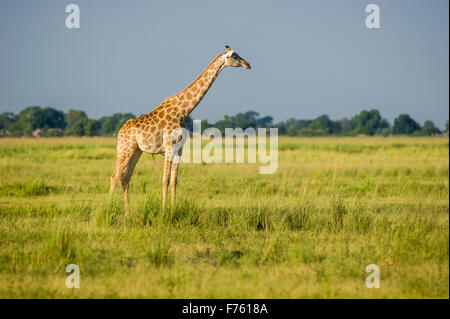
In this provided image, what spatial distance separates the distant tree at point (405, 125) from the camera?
86269 millimetres

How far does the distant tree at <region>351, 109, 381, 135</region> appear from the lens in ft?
282

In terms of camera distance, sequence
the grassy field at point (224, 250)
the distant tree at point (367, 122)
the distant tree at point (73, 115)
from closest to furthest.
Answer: the grassy field at point (224, 250) < the distant tree at point (367, 122) < the distant tree at point (73, 115)

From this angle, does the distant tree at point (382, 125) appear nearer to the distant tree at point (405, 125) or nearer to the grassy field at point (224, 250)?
the distant tree at point (405, 125)

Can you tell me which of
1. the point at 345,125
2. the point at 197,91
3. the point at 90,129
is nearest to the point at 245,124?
the point at 90,129

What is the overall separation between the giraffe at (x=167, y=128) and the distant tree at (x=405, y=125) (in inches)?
3318

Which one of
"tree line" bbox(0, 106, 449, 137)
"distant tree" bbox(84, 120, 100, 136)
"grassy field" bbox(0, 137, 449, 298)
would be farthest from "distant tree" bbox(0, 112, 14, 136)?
"grassy field" bbox(0, 137, 449, 298)

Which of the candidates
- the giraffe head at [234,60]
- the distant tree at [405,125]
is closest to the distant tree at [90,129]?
the distant tree at [405,125]

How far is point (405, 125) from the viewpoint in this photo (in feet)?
286

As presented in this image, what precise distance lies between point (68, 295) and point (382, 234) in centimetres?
428

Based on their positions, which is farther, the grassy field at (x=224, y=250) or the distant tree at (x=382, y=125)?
the distant tree at (x=382, y=125)

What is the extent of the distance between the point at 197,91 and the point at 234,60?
842mm

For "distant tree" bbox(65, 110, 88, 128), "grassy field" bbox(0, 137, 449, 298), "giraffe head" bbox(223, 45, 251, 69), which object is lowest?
"grassy field" bbox(0, 137, 449, 298)

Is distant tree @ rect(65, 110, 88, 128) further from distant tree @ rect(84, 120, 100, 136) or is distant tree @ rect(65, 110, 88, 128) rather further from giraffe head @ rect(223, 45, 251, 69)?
giraffe head @ rect(223, 45, 251, 69)
